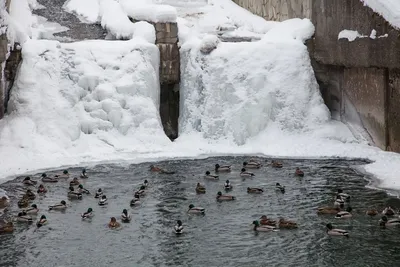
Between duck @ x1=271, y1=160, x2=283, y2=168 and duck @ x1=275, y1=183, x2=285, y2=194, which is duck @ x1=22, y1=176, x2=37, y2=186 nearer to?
duck @ x1=275, y1=183, x2=285, y2=194

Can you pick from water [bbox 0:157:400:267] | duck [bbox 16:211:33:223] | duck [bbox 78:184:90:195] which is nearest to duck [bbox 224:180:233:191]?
water [bbox 0:157:400:267]

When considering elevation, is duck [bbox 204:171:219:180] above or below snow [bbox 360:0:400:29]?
below

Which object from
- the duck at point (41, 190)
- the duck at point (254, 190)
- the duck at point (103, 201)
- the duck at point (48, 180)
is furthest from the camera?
the duck at point (48, 180)

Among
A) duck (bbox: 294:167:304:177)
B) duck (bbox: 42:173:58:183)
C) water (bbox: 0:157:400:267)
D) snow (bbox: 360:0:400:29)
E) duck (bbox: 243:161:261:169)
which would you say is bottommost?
water (bbox: 0:157:400:267)

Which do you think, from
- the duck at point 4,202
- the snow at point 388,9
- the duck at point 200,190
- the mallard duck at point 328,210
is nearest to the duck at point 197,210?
the duck at point 200,190

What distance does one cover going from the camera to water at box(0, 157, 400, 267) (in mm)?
12867

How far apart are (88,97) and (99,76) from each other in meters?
0.79

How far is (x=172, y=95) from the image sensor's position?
25641mm

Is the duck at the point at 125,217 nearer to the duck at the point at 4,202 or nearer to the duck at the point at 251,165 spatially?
the duck at the point at 4,202

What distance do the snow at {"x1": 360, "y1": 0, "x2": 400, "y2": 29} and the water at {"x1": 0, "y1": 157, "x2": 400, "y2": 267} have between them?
13.2ft

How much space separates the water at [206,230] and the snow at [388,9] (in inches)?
158

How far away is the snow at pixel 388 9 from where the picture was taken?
19.8 metres

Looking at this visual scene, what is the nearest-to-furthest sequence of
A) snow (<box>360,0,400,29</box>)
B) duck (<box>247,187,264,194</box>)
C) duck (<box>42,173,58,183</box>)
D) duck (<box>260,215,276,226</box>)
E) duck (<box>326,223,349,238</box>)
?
duck (<box>326,223,349,238</box>)
duck (<box>260,215,276,226</box>)
duck (<box>247,187,264,194</box>)
duck (<box>42,173,58,183</box>)
snow (<box>360,0,400,29</box>)

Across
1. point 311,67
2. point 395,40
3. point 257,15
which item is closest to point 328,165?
point 395,40
